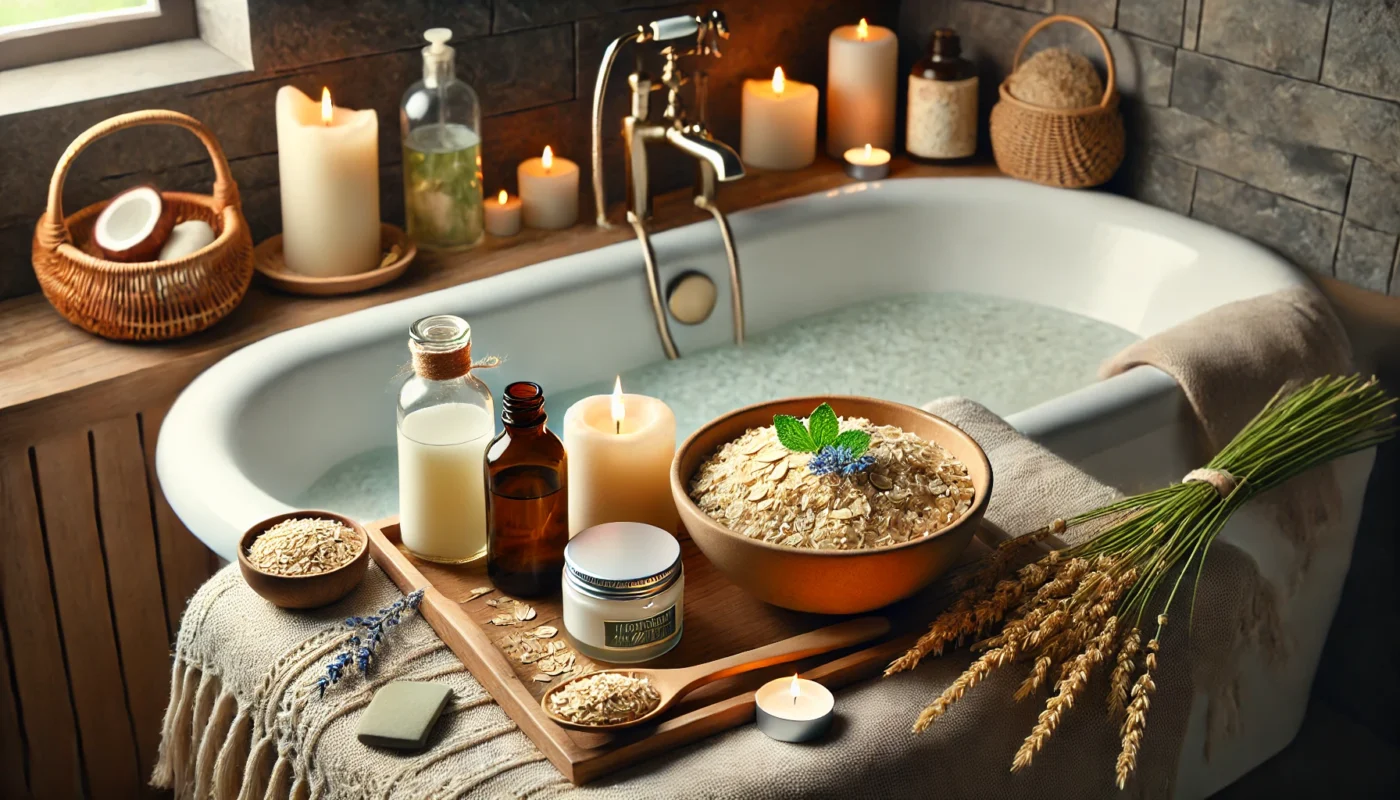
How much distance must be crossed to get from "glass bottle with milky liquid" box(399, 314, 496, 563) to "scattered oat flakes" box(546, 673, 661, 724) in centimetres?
23

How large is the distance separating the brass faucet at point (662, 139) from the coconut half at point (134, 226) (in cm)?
71

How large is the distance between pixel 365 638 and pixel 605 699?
24cm

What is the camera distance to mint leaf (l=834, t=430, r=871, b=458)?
3.99ft

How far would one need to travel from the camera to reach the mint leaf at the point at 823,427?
1.23 m

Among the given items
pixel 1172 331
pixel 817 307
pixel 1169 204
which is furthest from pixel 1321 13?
pixel 817 307

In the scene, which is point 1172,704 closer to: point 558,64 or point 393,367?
point 393,367

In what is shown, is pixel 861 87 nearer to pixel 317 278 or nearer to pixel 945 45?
pixel 945 45

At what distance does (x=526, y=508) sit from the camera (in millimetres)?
1218

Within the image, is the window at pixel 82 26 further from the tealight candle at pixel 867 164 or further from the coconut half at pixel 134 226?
the tealight candle at pixel 867 164

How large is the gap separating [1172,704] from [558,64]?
65.1 inches

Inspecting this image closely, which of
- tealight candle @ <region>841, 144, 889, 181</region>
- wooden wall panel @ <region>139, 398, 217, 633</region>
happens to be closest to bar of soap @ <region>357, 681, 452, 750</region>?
wooden wall panel @ <region>139, 398, 217, 633</region>

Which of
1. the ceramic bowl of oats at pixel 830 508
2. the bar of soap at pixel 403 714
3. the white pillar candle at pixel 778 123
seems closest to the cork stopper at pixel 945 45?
the white pillar candle at pixel 778 123

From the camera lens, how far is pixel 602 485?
4.17ft

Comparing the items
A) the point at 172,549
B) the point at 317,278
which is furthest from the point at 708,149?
the point at 172,549
